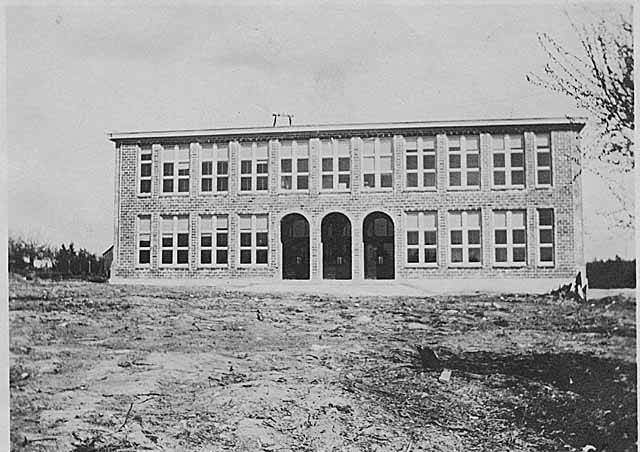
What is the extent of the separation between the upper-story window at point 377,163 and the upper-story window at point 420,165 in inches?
7.1

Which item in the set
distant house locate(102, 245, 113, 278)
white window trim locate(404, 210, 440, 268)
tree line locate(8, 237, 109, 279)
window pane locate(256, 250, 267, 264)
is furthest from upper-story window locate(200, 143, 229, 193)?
white window trim locate(404, 210, 440, 268)

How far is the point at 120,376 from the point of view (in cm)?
685

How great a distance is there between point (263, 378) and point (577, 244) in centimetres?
335

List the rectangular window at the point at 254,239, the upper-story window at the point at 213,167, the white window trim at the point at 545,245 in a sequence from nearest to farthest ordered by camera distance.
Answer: the white window trim at the point at 545,245 → the rectangular window at the point at 254,239 → the upper-story window at the point at 213,167

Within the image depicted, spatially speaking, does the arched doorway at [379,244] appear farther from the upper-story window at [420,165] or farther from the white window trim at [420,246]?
the upper-story window at [420,165]

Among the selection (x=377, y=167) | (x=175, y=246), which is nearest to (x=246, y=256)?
(x=175, y=246)

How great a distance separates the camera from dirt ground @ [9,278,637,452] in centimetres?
657

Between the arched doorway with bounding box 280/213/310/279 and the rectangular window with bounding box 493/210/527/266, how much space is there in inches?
74.8

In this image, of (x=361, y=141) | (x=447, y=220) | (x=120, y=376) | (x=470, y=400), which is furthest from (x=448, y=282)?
(x=120, y=376)

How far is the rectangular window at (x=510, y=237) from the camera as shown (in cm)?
684

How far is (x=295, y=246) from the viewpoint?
→ 701 cm

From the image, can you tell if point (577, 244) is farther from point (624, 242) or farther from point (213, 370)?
point (213, 370)

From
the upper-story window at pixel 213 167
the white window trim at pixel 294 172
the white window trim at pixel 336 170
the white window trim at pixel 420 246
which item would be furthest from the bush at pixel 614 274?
the upper-story window at pixel 213 167

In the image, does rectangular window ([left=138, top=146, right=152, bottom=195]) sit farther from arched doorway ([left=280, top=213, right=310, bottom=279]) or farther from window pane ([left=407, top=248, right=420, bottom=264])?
window pane ([left=407, top=248, right=420, bottom=264])
